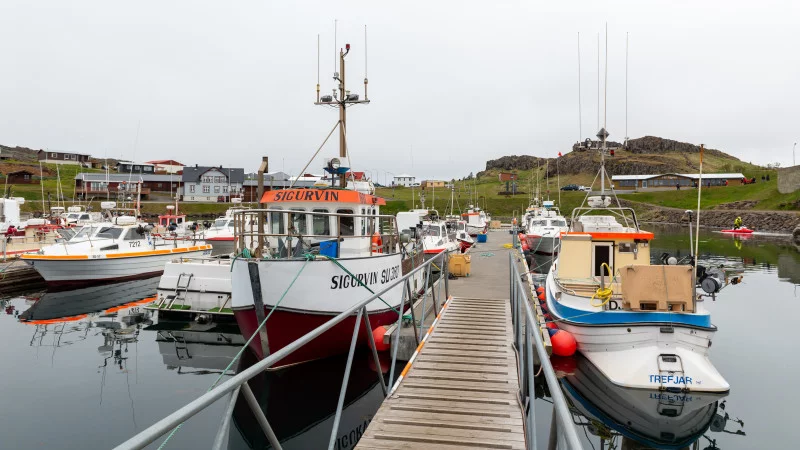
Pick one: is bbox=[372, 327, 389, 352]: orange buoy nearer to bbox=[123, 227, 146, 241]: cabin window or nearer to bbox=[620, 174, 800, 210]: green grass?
bbox=[123, 227, 146, 241]: cabin window

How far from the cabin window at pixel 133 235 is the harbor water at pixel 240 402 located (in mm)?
7453

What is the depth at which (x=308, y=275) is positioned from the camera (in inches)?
407

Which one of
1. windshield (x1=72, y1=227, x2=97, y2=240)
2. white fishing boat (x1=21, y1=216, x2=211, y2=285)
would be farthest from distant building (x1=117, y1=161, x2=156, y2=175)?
white fishing boat (x1=21, y1=216, x2=211, y2=285)

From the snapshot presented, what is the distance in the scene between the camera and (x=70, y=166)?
112 m

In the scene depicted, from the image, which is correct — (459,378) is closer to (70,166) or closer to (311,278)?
(311,278)

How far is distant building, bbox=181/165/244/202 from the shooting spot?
275 ft

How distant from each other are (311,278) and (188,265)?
27.5 ft

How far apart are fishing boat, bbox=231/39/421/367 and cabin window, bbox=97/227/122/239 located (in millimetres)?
15235

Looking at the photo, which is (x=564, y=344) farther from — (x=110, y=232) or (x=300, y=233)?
(x=110, y=232)

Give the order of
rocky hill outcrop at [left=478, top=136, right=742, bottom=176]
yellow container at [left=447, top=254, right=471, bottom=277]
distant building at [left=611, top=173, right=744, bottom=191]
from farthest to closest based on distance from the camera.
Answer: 1. rocky hill outcrop at [left=478, top=136, right=742, bottom=176]
2. distant building at [left=611, top=173, right=744, bottom=191]
3. yellow container at [left=447, top=254, right=471, bottom=277]

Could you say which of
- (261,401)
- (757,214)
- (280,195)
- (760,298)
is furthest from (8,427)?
(757,214)

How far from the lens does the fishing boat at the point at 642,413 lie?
29.3ft

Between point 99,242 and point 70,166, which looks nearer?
point 99,242

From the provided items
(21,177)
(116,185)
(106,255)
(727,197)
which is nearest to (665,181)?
(727,197)
